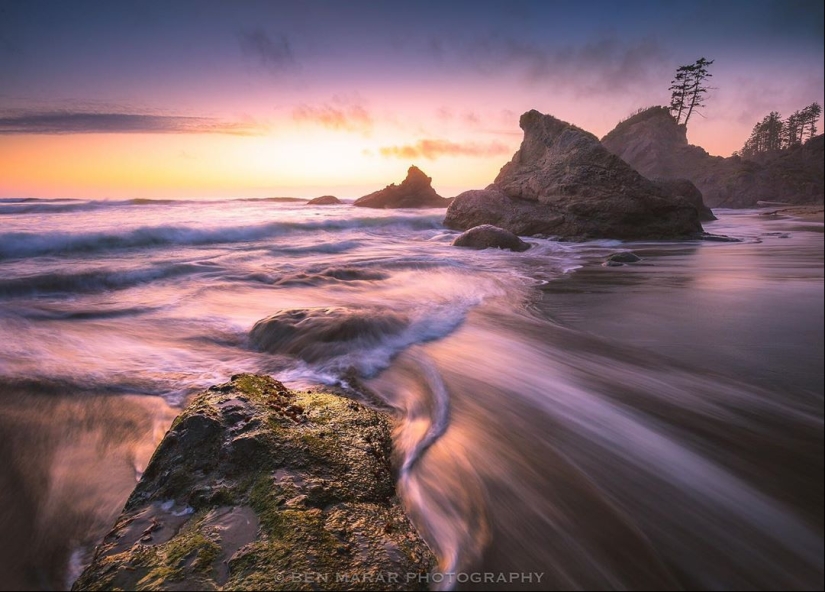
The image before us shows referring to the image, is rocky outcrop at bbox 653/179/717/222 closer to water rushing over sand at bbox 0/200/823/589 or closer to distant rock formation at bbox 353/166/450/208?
water rushing over sand at bbox 0/200/823/589

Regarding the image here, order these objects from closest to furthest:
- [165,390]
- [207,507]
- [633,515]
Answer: [207,507] → [633,515] → [165,390]

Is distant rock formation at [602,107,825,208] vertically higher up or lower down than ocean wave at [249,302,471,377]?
higher up

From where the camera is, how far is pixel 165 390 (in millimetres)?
3576

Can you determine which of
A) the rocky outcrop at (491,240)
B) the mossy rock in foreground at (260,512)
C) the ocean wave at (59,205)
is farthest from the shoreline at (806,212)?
the ocean wave at (59,205)

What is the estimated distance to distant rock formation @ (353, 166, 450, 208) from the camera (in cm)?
3969

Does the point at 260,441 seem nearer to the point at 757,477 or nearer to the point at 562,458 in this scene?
the point at 562,458

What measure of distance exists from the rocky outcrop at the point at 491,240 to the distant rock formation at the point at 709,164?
16.3 ft

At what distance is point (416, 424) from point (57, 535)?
7.04ft

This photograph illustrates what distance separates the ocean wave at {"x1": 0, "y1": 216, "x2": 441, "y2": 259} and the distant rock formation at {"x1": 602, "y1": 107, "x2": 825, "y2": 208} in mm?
15560

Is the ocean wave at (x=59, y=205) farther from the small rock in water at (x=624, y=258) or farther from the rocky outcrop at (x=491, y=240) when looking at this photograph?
the small rock in water at (x=624, y=258)

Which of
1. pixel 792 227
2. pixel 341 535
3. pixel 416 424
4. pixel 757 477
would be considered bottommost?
pixel 416 424

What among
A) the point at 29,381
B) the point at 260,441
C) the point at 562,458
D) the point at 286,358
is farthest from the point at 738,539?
the point at 29,381

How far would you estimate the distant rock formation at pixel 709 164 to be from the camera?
1.41 meters

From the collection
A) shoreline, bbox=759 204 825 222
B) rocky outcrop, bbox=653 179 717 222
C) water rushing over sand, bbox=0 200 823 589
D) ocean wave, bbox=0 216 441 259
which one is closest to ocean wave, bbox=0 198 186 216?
ocean wave, bbox=0 216 441 259
